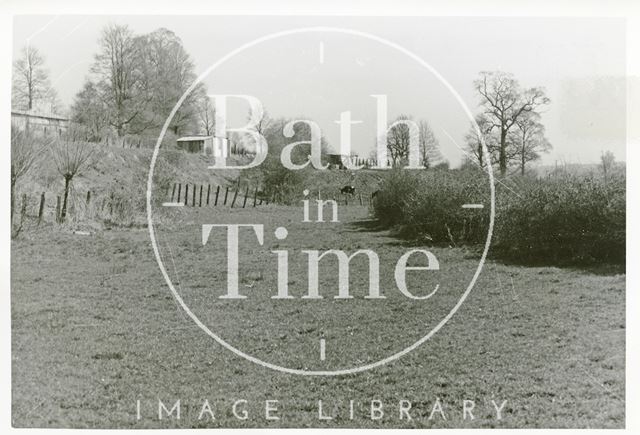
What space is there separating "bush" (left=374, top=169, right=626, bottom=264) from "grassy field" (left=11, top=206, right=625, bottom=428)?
172 mm

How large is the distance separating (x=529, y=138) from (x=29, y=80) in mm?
3741

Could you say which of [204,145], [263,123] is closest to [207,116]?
[204,145]

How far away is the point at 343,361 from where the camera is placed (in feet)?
13.5

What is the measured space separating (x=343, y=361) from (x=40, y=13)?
132 inches

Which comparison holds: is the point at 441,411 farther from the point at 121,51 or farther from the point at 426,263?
the point at 121,51

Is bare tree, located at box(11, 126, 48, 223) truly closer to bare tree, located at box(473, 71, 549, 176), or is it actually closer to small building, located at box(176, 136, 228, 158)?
small building, located at box(176, 136, 228, 158)

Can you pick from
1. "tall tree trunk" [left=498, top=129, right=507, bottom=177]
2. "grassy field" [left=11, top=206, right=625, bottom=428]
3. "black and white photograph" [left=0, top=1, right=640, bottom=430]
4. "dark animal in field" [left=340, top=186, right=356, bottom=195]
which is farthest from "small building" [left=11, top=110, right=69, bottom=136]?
"tall tree trunk" [left=498, top=129, right=507, bottom=177]

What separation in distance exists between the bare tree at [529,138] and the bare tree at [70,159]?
10.8 feet

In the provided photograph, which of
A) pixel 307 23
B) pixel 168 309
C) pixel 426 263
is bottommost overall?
pixel 168 309

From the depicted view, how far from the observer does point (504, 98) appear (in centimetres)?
429

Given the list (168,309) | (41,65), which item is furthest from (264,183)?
(41,65)

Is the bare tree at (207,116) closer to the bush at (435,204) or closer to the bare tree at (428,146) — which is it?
the bush at (435,204)

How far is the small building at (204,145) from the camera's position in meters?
4.19

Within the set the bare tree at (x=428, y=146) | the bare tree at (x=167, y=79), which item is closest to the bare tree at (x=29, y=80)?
the bare tree at (x=167, y=79)
